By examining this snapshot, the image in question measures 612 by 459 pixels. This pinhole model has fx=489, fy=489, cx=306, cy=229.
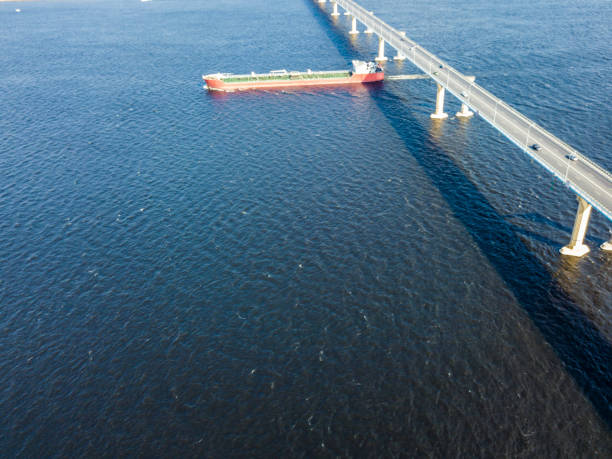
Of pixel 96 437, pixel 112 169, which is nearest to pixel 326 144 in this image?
pixel 112 169

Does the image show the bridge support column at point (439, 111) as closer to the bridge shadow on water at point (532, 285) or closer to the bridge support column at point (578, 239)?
the bridge shadow on water at point (532, 285)

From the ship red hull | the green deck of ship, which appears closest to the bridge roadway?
the ship red hull

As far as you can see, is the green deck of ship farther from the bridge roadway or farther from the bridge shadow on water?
the bridge shadow on water

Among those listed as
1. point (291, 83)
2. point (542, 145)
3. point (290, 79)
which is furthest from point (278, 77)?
point (542, 145)

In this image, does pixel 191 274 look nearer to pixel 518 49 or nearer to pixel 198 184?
pixel 198 184

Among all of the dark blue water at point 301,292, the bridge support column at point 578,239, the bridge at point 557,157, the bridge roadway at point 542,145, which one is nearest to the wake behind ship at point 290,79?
the dark blue water at point 301,292

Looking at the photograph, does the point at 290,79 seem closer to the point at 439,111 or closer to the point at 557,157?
the point at 439,111
